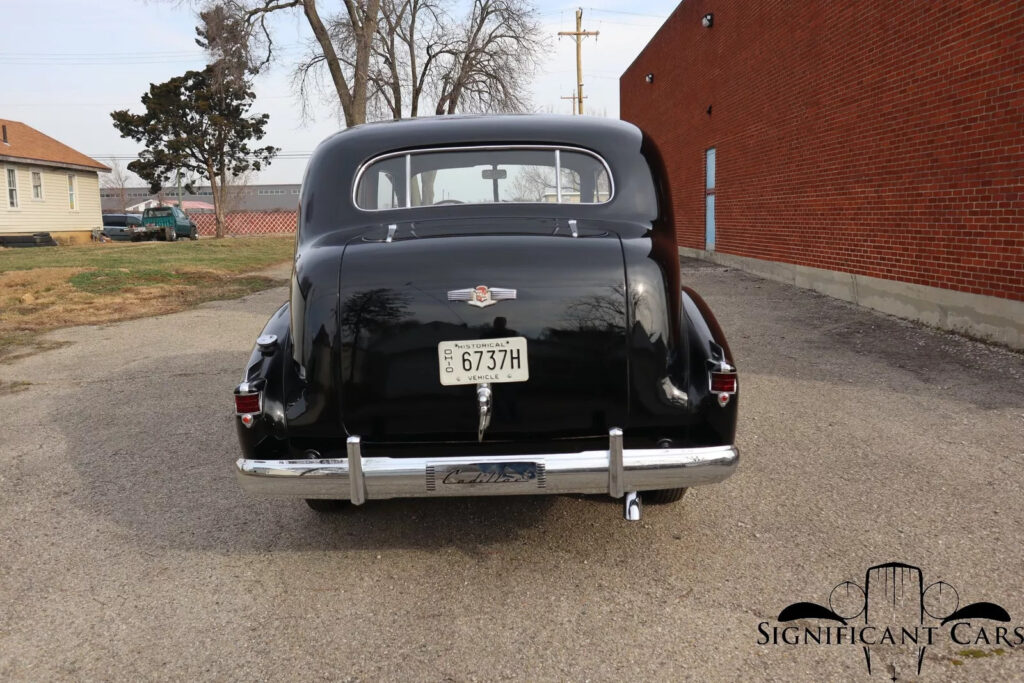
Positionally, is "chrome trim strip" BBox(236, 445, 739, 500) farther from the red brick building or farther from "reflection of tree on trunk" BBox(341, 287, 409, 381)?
the red brick building

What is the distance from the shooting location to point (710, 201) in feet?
61.3

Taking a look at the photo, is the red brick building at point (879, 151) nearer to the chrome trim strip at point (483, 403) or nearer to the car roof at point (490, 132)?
the car roof at point (490, 132)

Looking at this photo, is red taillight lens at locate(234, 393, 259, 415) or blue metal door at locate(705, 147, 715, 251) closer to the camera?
red taillight lens at locate(234, 393, 259, 415)

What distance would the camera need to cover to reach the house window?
29642mm

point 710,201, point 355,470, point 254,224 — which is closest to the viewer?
point 355,470

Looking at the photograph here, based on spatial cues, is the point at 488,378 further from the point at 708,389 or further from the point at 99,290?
the point at 99,290

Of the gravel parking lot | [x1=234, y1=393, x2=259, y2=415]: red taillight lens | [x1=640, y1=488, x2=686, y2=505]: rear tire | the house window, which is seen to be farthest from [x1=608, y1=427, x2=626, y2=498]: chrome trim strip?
the house window

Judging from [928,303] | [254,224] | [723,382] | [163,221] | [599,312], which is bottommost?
[928,303]

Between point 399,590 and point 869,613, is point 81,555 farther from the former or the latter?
point 869,613

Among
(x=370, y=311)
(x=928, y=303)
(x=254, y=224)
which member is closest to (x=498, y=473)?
(x=370, y=311)

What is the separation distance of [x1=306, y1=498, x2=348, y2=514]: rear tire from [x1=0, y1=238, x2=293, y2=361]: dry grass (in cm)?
618

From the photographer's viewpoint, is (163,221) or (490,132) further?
(163,221)

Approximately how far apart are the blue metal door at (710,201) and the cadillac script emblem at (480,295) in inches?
650

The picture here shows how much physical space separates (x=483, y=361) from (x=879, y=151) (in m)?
8.51
